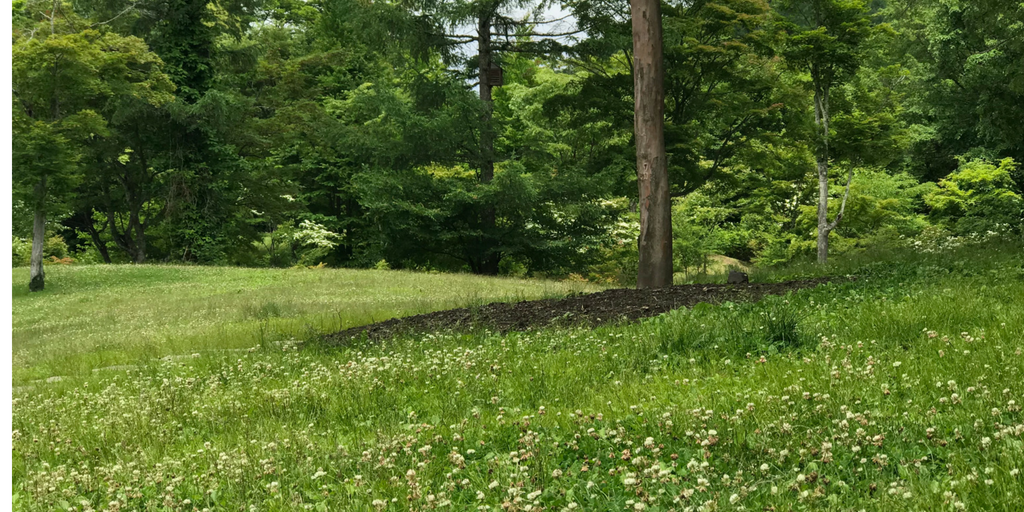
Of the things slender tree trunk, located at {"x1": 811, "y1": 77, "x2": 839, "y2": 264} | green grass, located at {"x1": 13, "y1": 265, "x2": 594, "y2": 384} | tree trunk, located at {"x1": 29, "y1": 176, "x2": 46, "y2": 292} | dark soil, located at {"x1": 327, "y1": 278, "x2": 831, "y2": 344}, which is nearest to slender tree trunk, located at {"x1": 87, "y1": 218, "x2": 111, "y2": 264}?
green grass, located at {"x1": 13, "y1": 265, "x2": 594, "y2": 384}

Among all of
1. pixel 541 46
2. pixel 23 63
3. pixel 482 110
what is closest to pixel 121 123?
pixel 23 63

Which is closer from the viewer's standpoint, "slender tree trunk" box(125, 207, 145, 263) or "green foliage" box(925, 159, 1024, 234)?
"green foliage" box(925, 159, 1024, 234)

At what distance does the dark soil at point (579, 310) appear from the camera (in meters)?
8.09

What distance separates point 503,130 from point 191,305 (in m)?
13.5

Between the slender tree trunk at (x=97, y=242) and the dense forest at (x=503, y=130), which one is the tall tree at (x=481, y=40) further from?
the slender tree trunk at (x=97, y=242)

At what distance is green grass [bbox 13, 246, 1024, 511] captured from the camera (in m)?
2.95

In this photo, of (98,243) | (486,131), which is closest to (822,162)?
(486,131)

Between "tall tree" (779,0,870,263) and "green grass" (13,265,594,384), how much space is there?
8080mm

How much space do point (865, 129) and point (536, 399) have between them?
17.5m

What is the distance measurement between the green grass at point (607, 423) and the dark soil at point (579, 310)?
0.98m

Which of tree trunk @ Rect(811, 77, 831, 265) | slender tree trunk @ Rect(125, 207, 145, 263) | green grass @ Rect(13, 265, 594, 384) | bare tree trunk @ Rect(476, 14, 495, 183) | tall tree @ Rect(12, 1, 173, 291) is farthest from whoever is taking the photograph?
slender tree trunk @ Rect(125, 207, 145, 263)

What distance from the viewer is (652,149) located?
11.8 metres

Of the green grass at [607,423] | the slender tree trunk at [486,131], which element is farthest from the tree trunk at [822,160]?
the green grass at [607,423]

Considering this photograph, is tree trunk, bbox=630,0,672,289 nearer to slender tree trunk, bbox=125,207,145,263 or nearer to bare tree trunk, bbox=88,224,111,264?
slender tree trunk, bbox=125,207,145,263
